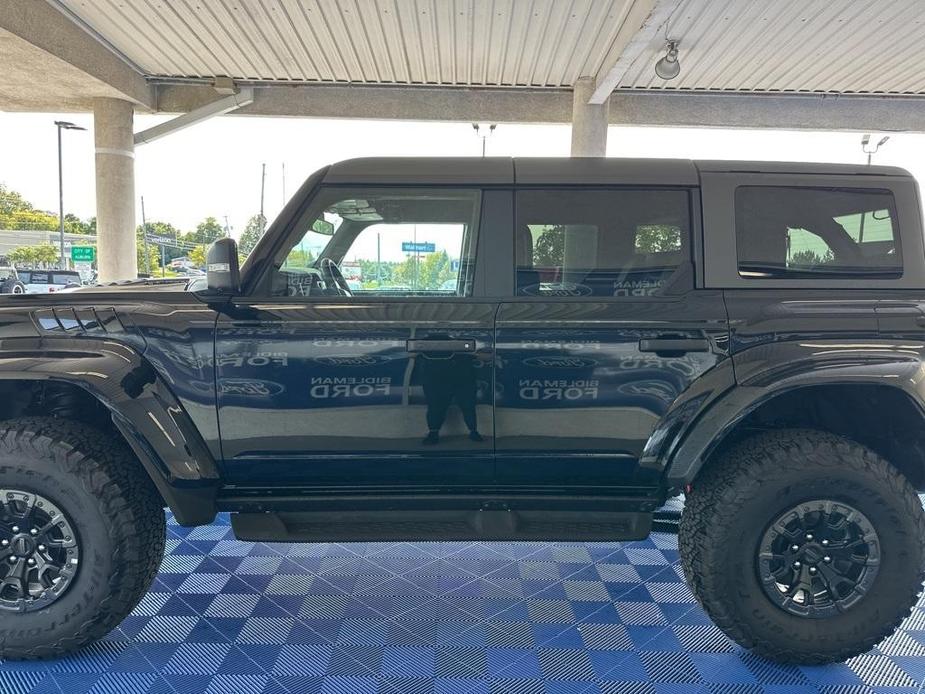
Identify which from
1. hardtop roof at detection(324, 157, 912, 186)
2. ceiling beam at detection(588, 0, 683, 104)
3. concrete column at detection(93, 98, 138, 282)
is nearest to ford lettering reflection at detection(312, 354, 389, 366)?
hardtop roof at detection(324, 157, 912, 186)

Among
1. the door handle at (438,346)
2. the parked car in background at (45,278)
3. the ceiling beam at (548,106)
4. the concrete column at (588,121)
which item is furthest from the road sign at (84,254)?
the door handle at (438,346)

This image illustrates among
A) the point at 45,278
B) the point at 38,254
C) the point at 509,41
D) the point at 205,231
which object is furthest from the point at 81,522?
the point at 38,254

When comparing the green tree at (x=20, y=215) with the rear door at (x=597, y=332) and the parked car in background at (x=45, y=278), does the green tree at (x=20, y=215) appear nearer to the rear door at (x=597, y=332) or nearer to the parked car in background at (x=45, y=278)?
the parked car in background at (x=45, y=278)

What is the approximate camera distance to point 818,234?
228 centimetres

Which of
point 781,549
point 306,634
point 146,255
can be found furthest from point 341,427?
point 146,255

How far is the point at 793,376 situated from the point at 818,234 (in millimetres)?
586

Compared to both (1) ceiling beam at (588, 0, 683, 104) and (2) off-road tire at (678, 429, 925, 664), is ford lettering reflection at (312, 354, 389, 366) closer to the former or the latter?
(2) off-road tire at (678, 429, 925, 664)

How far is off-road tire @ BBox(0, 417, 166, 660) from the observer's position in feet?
6.95

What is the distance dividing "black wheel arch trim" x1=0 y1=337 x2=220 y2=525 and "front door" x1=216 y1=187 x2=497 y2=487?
5.0 inches

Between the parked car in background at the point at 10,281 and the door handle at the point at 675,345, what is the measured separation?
16.9 meters

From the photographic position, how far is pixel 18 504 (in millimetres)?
2146

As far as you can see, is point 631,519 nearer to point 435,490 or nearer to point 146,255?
point 435,490

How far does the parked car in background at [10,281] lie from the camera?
1491cm

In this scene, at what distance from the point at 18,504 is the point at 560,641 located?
207cm
